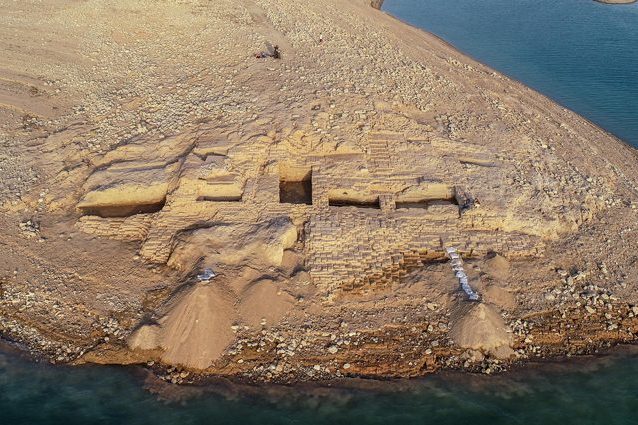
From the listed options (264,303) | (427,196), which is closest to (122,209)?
(264,303)

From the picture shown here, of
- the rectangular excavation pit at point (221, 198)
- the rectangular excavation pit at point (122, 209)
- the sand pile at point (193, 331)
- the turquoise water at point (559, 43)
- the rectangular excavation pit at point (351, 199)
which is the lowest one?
the sand pile at point (193, 331)

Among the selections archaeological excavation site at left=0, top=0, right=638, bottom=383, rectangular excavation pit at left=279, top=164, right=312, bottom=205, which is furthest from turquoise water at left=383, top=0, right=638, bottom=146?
rectangular excavation pit at left=279, top=164, right=312, bottom=205

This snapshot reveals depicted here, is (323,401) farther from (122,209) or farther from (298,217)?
(122,209)

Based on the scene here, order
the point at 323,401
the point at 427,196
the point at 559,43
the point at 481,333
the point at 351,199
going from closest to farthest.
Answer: the point at 323,401, the point at 481,333, the point at 351,199, the point at 427,196, the point at 559,43

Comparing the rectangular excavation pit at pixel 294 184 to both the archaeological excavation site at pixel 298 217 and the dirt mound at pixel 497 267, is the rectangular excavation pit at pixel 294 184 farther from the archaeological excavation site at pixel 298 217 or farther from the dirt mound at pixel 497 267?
the dirt mound at pixel 497 267

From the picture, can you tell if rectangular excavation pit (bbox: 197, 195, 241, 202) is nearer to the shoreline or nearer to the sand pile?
the sand pile

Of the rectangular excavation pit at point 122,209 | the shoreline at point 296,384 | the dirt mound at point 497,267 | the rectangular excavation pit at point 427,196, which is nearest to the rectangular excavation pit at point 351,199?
the rectangular excavation pit at point 427,196
